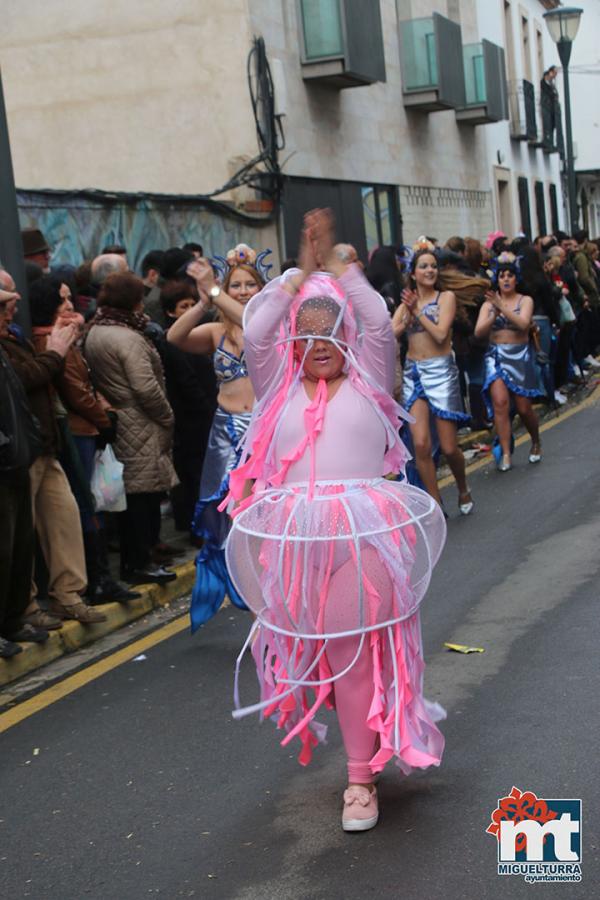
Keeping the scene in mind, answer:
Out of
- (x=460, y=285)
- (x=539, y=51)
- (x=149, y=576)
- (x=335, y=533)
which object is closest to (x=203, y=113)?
(x=460, y=285)

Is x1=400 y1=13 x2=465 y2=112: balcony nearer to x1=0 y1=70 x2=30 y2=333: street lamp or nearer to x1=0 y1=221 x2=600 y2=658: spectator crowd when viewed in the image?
x1=0 y1=221 x2=600 y2=658: spectator crowd

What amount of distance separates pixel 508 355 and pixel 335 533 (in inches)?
337

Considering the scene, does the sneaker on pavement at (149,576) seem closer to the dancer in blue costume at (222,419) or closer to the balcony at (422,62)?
the dancer in blue costume at (222,419)

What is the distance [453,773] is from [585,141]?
4049 centimetres

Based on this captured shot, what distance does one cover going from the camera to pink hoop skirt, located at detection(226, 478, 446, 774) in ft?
15.4

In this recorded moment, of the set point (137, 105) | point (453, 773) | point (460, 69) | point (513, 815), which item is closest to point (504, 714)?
point (453, 773)

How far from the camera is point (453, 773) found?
502cm

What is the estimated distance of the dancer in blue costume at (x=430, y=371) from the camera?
10227mm

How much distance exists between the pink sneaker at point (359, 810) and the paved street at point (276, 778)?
1.5 inches

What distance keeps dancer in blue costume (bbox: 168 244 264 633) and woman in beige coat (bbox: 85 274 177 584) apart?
1.22 metres

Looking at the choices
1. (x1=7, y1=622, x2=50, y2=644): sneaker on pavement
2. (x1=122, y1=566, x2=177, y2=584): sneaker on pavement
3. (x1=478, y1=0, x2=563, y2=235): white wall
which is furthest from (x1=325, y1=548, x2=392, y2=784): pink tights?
(x1=478, y1=0, x2=563, y2=235): white wall

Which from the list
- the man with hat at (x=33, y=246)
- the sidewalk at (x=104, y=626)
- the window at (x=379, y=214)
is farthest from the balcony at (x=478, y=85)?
the sidewalk at (x=104, y=626)

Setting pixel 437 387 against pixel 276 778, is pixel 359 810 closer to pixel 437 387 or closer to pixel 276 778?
pixel 276 778

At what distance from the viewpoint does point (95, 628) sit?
7805 mm
